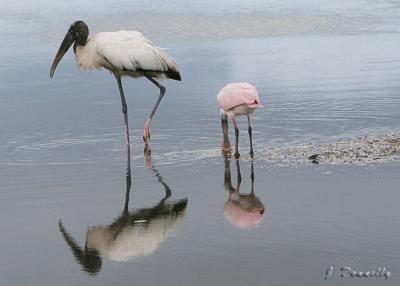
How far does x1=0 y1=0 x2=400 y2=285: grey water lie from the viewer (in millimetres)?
6363

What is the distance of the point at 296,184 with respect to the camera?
849 centimetres

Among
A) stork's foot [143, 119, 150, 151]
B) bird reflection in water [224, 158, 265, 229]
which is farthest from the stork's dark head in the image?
bird reflection in water [224, 158, 265, 229]

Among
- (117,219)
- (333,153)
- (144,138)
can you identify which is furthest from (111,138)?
(117,219)

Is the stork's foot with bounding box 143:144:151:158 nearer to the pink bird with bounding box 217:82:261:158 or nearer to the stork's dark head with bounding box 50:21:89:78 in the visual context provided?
the pink bird with bounding box 217:82:261:158

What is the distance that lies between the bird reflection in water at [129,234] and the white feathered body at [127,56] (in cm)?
384

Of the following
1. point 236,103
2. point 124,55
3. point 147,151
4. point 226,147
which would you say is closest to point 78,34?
point 124,55

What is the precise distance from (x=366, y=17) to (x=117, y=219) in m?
18.5

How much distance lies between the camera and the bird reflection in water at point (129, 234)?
6.58 metres

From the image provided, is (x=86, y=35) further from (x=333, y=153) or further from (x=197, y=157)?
(x=333, y=153)

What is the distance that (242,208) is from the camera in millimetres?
7816

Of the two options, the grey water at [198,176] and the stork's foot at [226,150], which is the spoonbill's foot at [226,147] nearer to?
the stork's foot at [226,150]

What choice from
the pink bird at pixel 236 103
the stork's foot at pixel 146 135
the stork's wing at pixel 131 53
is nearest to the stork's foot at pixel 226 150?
the pink bird at pixel 236 103

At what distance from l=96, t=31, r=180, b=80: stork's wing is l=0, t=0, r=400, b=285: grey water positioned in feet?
2.56

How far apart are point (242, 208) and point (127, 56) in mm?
4387
